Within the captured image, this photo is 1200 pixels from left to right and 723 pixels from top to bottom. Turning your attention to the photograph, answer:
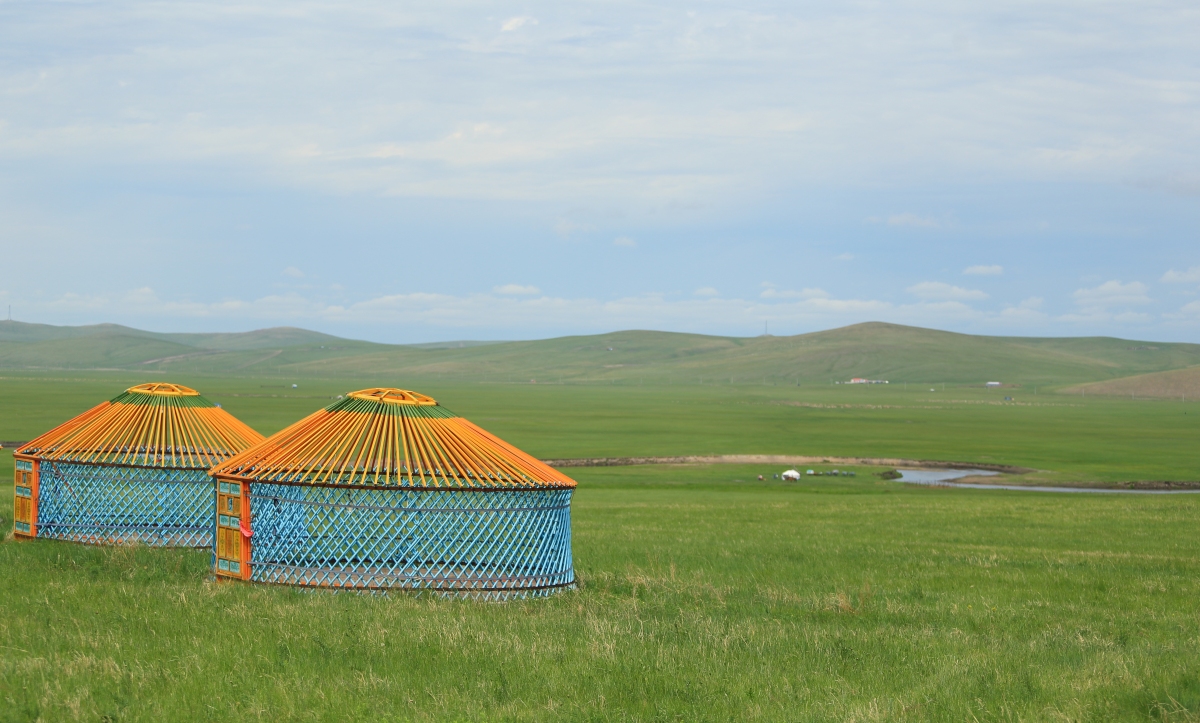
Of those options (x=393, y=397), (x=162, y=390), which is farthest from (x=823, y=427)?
(x=393, y=397)

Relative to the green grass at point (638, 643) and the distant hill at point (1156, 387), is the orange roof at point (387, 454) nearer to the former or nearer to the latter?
the green grass at point (638, 643)

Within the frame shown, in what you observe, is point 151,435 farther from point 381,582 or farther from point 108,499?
point 381,582

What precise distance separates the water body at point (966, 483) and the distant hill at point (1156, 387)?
113 m

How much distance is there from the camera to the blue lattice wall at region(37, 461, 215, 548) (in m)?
17.2

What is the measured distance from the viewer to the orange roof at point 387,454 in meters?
13.5

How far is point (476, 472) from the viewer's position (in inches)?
542

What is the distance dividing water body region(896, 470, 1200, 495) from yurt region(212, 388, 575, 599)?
3465 cm

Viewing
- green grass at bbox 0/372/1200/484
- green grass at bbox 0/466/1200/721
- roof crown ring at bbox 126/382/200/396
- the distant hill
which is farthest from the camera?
the distant hill

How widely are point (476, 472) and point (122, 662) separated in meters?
5.65

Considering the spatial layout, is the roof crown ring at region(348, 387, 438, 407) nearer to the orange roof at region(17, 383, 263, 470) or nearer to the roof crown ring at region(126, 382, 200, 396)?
the orange roof at region(17, 383, 263, 470)

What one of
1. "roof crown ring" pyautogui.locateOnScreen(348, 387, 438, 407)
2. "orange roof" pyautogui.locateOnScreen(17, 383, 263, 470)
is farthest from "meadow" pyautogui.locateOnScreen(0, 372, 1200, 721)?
"roof crown ring" pyautogui.locateOnScreen(348, 387, 438, 407)

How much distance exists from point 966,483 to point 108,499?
38575 millimetres

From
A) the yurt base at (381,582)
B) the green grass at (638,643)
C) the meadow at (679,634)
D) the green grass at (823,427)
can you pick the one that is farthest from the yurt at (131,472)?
the green grass at (823,427)

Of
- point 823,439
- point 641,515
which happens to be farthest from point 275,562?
point 823,439
